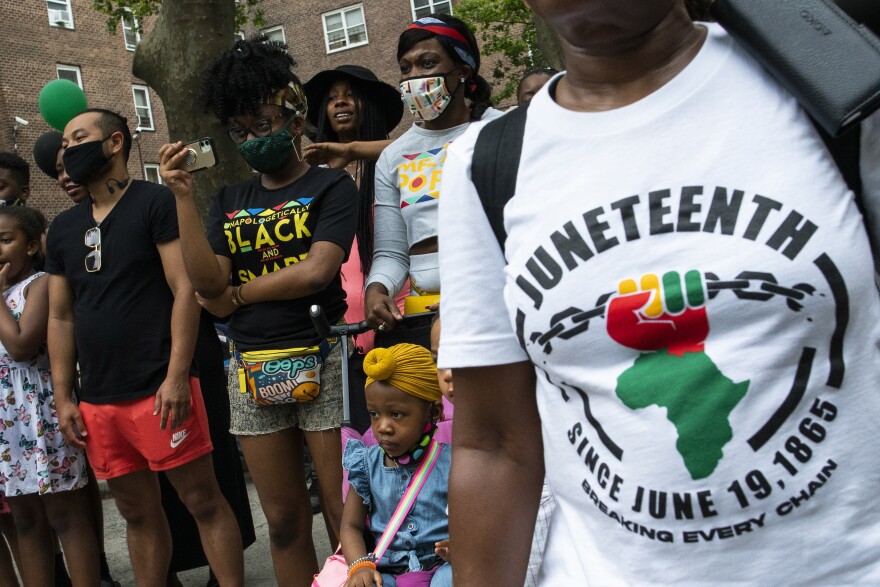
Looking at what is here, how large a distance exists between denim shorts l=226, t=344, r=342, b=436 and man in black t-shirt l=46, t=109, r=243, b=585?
0.43 meters

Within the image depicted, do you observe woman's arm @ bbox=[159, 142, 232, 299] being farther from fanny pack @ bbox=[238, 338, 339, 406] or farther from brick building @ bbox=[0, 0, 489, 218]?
brick building @ bbox=[0, 0, 489, 218]

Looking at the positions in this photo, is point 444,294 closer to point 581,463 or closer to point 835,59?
point 581,463

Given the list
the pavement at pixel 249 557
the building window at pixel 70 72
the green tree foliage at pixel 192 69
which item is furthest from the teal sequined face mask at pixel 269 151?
the building window at pixel 70 72

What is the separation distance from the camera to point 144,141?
29203 mm

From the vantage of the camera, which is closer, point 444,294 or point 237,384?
point 444,294

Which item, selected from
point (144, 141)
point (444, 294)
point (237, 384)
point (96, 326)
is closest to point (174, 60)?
point (96, 326)

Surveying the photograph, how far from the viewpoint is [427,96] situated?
384cm

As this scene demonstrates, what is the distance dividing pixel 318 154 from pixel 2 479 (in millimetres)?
2411

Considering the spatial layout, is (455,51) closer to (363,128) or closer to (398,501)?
(363,128)

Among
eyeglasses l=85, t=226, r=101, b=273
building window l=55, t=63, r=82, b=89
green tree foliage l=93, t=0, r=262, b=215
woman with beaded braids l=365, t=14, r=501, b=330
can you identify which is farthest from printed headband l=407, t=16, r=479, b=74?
building window l=55, t=63, r=82, b=89

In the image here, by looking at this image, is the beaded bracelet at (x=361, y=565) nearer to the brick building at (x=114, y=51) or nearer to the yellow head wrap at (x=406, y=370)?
the yellow head wrap at (x=406, y=370)

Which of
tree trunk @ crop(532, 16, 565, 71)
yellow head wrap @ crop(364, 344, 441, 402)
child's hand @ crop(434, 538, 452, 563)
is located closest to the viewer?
child's hand @ crop(434, 538, 452, 563)

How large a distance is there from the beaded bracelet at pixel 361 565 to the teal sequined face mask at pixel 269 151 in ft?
5.82

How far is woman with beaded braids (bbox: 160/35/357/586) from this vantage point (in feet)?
11.9
